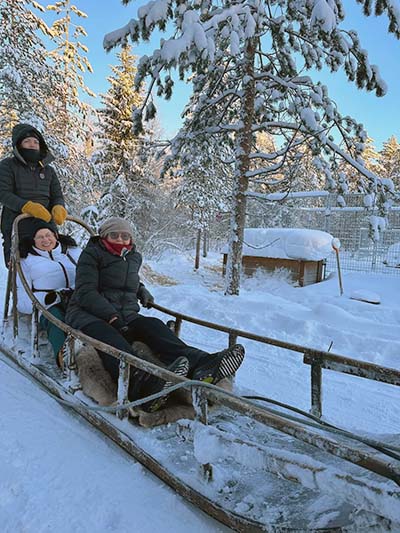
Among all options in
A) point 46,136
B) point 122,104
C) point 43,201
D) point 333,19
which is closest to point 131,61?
point 122,104

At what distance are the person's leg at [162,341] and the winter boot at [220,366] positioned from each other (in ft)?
0.44

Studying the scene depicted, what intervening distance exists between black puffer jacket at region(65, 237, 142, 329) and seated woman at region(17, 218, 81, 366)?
507 mm

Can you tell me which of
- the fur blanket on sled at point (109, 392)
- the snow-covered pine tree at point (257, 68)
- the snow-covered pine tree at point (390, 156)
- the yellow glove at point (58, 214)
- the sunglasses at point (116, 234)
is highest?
the snow-covered pine tree at point (390, 156)

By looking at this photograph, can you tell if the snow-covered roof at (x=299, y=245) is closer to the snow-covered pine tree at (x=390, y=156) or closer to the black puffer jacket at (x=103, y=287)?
the black puffer jacket at (x=103, y=287)

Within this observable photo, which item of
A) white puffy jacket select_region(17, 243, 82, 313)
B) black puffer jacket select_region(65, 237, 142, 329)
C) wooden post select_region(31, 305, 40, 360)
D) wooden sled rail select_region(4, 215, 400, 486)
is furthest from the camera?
white puffy jacket select_region(17, 243, 82, 313)

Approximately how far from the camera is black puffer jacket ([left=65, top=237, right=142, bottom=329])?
339cm

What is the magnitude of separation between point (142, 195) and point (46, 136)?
8955 millimetres

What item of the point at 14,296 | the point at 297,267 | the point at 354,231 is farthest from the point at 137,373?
the point at 354,231

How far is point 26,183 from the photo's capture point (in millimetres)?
4680

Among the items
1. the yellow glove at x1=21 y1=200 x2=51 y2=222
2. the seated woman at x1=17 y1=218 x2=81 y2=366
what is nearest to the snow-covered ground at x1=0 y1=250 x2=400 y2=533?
the seated woman at x1=17 y1=218 x2=81 y2=366

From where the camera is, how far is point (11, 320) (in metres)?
4.62

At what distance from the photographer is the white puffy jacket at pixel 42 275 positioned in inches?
165

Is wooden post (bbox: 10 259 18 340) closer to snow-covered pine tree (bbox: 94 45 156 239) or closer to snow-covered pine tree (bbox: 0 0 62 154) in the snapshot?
snow-covered pine tree (bbox: 0 0 62 154)

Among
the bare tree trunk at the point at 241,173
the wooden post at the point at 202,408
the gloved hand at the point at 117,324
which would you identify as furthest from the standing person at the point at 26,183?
the bare tree trunk at the point at 241,173
